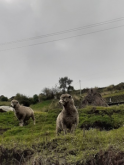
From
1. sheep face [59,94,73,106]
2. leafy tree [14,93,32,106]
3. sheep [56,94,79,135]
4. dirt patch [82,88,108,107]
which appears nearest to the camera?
sheep [56,94,79,135]

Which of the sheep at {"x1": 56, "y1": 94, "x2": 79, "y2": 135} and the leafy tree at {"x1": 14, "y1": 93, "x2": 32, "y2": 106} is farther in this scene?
the leafy tree at {"x1": 14, "y1": 93, "x2": 32, "y2": 106}

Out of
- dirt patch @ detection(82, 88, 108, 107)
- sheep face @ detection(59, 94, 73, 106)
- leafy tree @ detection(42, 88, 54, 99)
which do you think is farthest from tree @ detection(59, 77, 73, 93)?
sheep face @ detection(59, 94, 73, 106)

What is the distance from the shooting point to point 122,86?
4081 cm

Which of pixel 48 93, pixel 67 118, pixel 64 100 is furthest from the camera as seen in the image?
pixel 48 93

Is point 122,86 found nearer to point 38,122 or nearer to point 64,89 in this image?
point 64,89

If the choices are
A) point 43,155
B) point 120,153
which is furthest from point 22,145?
point 120,153

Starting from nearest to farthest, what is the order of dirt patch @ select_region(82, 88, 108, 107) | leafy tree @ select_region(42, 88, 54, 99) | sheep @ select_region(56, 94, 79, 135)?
sheep @ select_region(56, 94, 79, 135) → dirt patch @ select_region(82, 88, 108, 107) → leafy tree @ select_region(42, 88, 54, 99)

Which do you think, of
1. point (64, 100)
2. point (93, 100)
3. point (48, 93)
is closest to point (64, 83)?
point (48, 93)

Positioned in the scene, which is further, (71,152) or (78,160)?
(71,152)

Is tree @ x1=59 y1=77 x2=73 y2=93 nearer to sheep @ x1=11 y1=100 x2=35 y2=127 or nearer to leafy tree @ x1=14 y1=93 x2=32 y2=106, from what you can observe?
leafy tree @ x1=14 y1=93 x2=32 y2=106

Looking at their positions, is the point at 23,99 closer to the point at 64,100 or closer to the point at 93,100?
the point at 93,100

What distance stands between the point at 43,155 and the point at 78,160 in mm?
687

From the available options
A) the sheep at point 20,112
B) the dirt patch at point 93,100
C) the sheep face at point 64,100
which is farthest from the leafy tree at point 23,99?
the sheep face at point 64,100

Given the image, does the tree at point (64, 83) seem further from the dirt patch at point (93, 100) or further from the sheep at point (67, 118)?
the sheep at point (67, 118)
